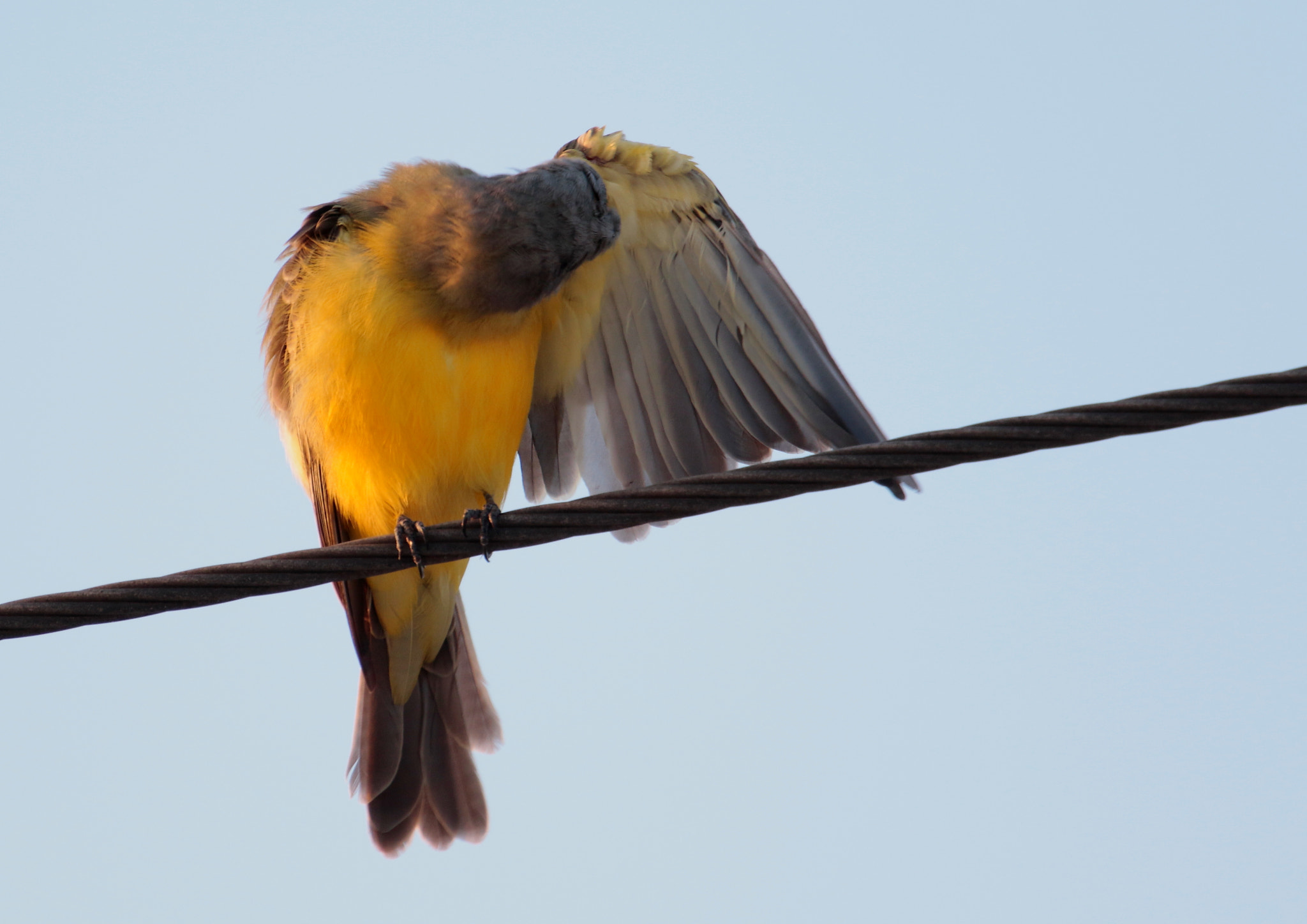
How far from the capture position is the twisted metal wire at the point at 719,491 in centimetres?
340

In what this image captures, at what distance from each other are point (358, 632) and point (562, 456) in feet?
4.73

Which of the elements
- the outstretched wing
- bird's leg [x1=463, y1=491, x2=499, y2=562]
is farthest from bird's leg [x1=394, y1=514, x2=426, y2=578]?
the outstretched wing

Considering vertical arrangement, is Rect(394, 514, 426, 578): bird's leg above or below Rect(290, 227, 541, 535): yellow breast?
below

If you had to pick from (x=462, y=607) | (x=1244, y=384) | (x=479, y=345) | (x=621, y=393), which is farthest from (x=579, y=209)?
(x=1244, y=384)

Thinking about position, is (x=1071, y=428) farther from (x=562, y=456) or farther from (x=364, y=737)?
(x=364, y=737)

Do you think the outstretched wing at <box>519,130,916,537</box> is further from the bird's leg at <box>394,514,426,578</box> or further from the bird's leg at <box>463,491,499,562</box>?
the bird's leg at <box>394,514,426,578</box>

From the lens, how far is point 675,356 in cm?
671

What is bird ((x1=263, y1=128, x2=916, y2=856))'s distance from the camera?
230 inches

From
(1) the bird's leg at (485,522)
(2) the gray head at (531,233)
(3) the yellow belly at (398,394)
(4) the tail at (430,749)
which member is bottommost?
(4) the tail at (430,749)

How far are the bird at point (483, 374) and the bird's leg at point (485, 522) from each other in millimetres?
40

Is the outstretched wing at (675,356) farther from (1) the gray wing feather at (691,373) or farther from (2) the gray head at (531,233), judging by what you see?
(2) the gray head at (531,233)

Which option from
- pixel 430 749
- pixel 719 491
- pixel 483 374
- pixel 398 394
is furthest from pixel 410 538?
pixel 430 749

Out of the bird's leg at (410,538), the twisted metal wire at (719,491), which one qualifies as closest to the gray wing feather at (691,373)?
the bird's leg at (410,538)

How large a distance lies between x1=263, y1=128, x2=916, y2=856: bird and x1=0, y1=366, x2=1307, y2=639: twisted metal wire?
1114 mm
